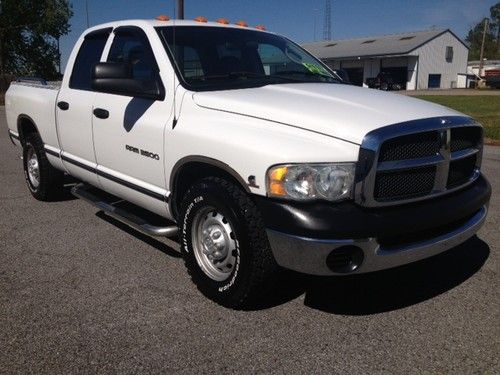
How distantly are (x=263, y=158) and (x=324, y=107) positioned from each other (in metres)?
0.59

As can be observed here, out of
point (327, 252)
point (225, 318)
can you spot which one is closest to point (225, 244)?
point (225, 318)

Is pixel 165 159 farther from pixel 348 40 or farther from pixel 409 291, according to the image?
pixel 348 40

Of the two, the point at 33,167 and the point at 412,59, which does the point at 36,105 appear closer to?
the point at 33,167

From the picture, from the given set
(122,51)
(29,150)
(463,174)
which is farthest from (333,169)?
(29,150)

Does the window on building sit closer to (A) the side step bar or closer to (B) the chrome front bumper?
(A) the side step bar

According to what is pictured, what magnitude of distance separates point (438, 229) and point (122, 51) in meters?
2.97

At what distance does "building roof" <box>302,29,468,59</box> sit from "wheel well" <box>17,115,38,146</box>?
2082 inches

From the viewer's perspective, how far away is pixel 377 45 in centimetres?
6081

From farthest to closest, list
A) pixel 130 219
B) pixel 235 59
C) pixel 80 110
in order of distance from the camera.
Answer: pixel 80 110
pixel 235 59
pixel 130 219

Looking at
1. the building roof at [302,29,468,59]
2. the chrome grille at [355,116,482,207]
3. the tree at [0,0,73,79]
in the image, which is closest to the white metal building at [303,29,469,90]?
the building roof at [302,29,468,59]

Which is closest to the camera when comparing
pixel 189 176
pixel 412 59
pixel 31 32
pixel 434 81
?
pixel 189 176

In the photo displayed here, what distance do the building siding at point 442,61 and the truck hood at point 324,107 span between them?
181 feet

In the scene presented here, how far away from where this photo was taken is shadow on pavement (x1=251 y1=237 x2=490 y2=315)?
3.48m

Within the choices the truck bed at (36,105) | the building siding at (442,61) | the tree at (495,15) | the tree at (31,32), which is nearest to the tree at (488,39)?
the tree at (495,15)
